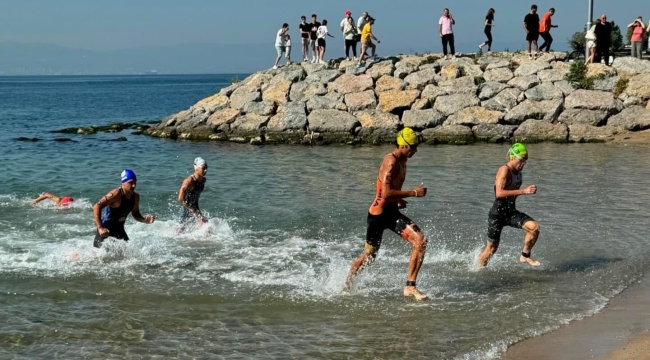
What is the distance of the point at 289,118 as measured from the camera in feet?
90.3

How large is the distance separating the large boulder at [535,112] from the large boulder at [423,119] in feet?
7.77

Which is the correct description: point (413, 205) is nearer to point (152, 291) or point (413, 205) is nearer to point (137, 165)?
point (152, 291)

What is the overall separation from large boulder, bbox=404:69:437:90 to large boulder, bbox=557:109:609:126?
16.6ft

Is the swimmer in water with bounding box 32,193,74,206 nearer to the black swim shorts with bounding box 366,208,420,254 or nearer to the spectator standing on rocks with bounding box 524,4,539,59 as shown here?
the black swim shorts with bounding box 366,208,420,254

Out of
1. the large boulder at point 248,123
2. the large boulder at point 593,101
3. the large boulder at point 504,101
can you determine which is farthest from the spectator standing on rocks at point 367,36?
the large boulder at point 593,101

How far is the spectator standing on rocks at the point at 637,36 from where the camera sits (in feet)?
89.3

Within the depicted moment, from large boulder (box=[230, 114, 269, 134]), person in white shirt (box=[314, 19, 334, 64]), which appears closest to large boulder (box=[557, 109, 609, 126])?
person in white shirt (box=[314, 19, 334, 64])

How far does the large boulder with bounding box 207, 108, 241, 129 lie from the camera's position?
2895 cm

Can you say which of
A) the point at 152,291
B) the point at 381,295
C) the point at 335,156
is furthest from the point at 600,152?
the point at 152,291

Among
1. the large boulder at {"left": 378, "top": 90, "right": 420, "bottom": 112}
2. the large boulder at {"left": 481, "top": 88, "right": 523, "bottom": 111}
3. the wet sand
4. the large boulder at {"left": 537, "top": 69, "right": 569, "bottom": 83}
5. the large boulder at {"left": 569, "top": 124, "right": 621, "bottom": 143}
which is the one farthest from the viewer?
the large boulder at {"left": 537, "top": 69, "right": 569, "bottom": 83}

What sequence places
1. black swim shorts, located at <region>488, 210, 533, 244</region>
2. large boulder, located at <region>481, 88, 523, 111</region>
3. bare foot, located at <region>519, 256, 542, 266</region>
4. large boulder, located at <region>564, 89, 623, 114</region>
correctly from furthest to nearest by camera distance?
large boulder, located at <region>481, 88, 523, 111</region>, large boulder, located at <region>564, 89, 623, 114</region>, bare foot, located at <region>519, 256, 542, 266</region>, black swim shorts, located at <region>488, 210, 533, 244</region>

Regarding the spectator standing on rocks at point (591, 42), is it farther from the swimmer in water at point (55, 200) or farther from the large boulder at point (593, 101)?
the swimmer in water at point (55, 200)

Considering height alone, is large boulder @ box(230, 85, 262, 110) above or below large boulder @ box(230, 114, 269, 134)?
above

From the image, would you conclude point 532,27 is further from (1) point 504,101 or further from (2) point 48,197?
(2) point 48,197
